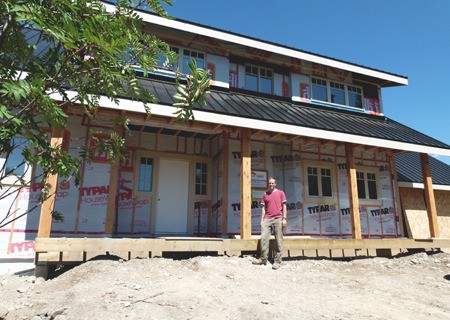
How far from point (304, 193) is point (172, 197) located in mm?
4500

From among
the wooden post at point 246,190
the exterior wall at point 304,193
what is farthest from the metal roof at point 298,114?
the exterior wall at point 304,193

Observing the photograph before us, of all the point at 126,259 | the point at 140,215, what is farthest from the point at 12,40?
the point at 140,215

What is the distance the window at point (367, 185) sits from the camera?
12555 mm

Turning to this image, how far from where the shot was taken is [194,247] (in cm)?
752

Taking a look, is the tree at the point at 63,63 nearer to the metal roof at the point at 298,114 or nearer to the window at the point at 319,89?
the metal roof at the point at 298,114

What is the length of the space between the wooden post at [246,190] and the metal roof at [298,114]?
2.19 ft

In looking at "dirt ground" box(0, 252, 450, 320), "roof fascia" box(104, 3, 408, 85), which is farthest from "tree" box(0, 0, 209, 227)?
"roof fascia" box(104, 3, 408, 85)

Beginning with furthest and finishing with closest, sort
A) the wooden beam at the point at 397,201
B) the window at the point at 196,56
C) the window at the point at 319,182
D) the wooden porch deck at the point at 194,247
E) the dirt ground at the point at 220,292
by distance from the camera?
the wooden beam at the point at 397,201, the window at the point at 319,182, the window at the point at 196,56, the wooden porch deck at the point at 194,247, the dirt ground at the point at 220,292

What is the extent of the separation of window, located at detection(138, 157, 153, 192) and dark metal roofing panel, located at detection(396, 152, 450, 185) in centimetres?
968

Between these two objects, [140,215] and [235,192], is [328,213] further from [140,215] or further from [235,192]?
[140,215]

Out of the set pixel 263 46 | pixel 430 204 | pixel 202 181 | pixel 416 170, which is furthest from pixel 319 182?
pixel 416 170

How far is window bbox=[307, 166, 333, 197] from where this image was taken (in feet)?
38.6

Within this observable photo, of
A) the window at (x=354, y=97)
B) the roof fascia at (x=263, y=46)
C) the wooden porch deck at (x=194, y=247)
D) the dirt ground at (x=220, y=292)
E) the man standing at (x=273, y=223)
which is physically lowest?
the dirt ground at (x=220, y=292)

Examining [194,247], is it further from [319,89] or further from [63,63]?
[319,89]
